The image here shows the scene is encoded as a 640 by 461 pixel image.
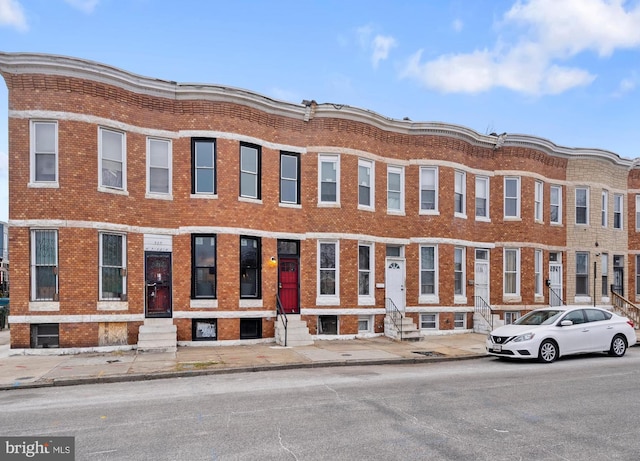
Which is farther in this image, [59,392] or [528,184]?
[528,184]

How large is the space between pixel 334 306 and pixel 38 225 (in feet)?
31.6

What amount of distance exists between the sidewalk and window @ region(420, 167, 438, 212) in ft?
18.7

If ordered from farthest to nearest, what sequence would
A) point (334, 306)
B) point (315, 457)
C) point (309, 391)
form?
point (334, 306) < point (309, 391) < point (315, 457)

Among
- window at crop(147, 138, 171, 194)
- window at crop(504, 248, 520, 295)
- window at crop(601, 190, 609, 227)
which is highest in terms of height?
window at crop(147, 138, 171, 194)

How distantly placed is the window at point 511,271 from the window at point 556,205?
9.50 feet

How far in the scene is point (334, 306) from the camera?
18.0 m

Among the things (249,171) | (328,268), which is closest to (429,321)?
(328,268)

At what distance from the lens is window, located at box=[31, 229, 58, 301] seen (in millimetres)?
14539

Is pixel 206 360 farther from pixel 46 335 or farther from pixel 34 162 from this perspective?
pixel 34 162

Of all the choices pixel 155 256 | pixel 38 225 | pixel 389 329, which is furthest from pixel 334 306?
pixel 38 225

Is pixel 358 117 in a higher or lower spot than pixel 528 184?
higher

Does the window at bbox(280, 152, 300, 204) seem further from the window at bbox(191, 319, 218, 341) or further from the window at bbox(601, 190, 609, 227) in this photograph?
the window at bbox(601, 190, 609, 227)

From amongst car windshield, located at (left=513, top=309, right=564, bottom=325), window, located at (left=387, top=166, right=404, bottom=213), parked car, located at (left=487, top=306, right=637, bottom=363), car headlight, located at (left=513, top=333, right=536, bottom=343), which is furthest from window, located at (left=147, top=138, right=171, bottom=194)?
car windshield, located at (left=513, top=309, right=564, bottom=325)

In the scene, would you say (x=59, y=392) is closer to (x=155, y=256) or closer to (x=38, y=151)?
(x=155, y=256)
